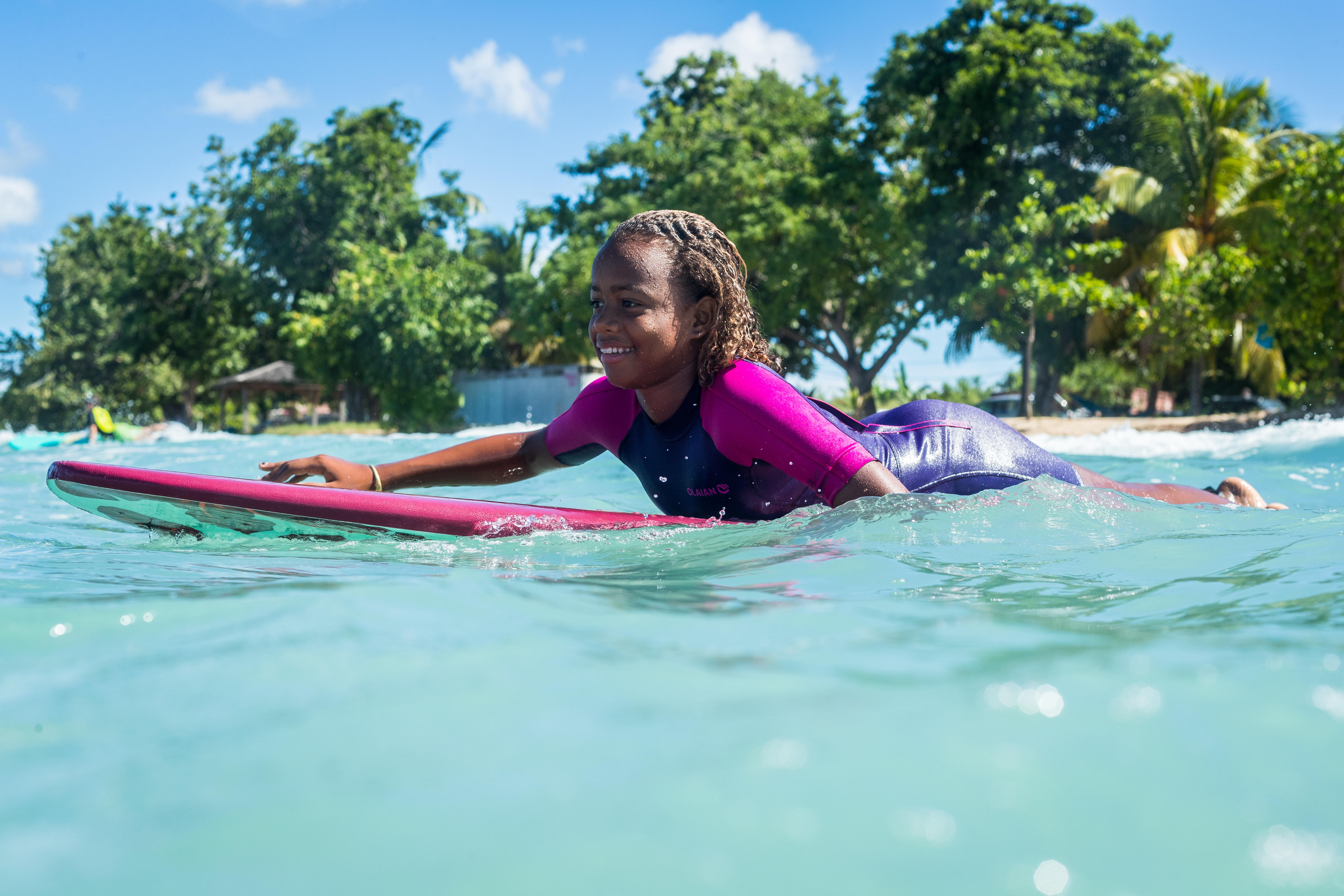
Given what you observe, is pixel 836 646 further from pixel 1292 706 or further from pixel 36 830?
pixel 36 830

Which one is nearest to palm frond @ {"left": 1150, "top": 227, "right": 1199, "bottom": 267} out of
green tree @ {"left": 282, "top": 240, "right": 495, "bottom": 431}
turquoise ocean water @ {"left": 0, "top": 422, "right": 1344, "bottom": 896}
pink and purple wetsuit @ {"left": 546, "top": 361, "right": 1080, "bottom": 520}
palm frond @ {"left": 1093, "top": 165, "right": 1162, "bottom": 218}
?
palm frond @ {"left": 1093, "top": 165, "right": 1162, "bottom": 218}

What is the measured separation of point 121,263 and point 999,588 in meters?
35.8

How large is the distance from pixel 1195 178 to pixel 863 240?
6.67 meters

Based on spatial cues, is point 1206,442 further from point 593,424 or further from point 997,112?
point 997,112

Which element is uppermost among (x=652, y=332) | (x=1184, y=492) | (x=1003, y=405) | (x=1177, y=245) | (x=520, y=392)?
(x=1177, y=245)

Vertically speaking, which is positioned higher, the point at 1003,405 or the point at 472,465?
the point at 1003,405

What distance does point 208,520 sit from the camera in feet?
9.59

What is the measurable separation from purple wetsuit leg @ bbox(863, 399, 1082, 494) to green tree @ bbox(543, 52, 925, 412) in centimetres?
1588

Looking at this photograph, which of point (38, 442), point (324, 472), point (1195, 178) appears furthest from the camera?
point (1195, 178)

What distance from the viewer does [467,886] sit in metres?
0.79

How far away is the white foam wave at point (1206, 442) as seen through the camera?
8633mm

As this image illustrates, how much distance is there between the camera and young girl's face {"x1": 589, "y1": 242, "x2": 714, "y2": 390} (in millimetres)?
2594

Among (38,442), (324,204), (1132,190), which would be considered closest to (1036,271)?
(1132,190)

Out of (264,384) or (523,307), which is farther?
(264,384)
